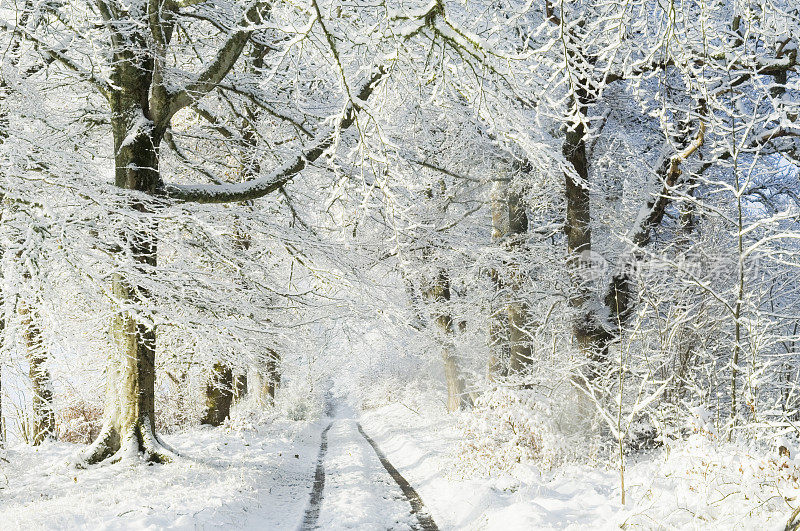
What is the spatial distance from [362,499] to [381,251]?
412cm

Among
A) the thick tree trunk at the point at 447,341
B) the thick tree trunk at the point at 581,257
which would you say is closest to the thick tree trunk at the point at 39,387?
the thick tree trunk at the point at 581,257

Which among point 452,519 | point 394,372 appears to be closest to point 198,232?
point 452,519

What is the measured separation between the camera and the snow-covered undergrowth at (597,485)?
4.21 m

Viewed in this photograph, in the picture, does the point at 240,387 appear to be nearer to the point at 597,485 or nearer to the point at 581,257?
the point at 581,257

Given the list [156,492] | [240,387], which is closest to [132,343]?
[156,492]

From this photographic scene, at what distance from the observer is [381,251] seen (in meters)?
9.30

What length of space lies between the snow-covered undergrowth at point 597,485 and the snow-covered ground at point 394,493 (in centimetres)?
2

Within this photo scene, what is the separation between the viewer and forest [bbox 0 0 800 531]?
457 cm

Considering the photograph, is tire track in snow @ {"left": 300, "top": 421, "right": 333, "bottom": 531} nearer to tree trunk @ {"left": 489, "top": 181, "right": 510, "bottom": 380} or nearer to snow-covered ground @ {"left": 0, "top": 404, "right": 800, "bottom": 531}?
snow-covered ground @ {"left": 0, "top": 404, "right": 800, "bottom": 531}

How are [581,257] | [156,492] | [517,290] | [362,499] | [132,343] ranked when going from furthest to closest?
[517,290]
[581,257]
[132,343]
[362,499]
[156,492]

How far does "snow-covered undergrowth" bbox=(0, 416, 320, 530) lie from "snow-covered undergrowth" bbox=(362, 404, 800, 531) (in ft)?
7.09

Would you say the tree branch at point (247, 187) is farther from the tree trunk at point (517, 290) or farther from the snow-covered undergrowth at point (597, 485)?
the tree trunk at point (517, 290)

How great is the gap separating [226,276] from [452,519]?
4595mm

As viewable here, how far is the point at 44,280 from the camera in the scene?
16.6 ft
